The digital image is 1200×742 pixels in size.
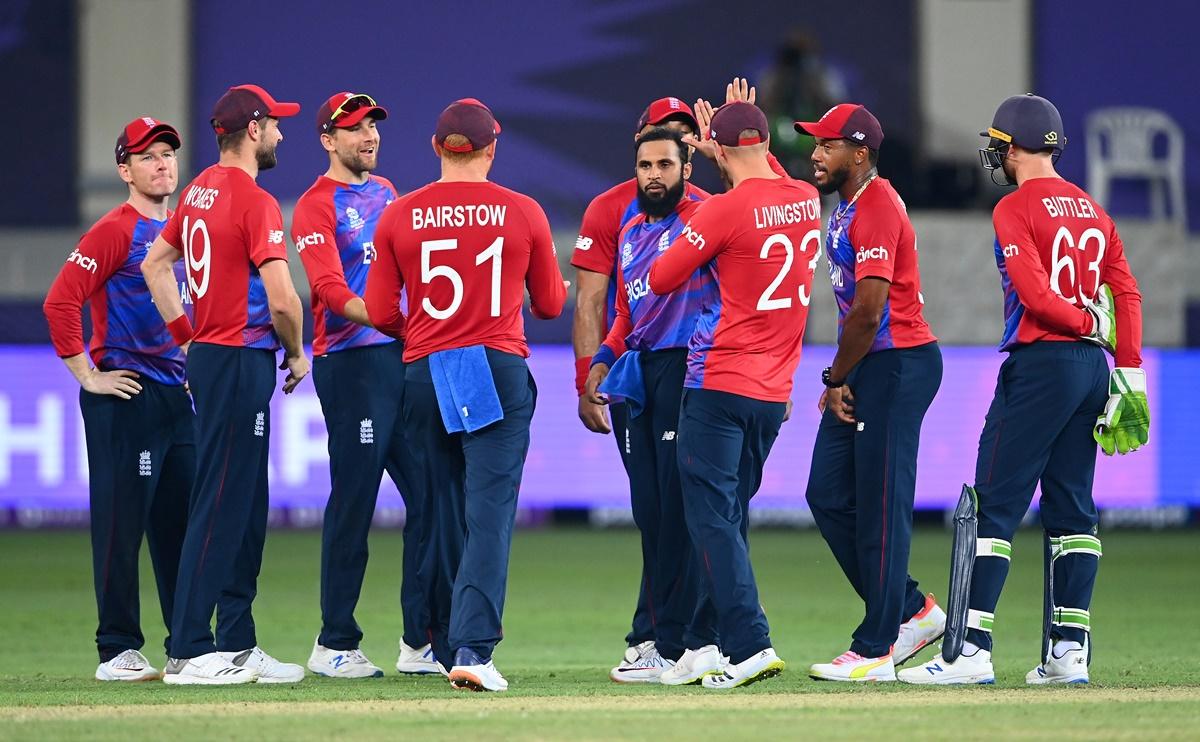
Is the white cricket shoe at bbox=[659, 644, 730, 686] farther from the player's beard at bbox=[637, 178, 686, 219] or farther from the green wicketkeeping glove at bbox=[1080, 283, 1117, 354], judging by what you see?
the green wicketkeeping glove at bbox=[1080, 283, 1117, 354]

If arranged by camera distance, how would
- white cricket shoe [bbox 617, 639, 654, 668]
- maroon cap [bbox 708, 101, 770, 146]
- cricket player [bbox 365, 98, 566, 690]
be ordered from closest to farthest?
cricket player [bbox 365, 98, 566, 690] → maroon cap [bbox 708, 101, 770, 146] → white cricket shoe [bbox 617, 639, 654, 668]

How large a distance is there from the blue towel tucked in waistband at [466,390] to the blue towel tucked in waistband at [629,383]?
27.9 inches

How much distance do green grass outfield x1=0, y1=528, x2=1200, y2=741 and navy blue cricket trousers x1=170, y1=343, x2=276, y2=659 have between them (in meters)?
0.35

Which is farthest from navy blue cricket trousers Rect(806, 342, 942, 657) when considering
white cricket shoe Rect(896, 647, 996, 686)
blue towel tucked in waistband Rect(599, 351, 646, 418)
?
blue towel tucked in waistband Rect(599, 351, 646, 418)

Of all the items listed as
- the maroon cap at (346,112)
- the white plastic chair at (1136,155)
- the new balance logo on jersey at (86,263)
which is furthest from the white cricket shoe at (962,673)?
the white plastic chair at (1136,155)

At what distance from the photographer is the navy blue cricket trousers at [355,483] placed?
26.6 feet

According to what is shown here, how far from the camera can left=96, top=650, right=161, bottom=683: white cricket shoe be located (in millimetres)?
7914

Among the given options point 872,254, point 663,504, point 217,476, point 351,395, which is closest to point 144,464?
point 217,476

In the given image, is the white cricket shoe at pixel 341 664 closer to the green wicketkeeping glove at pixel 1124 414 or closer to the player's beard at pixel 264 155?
the player's beard at pixel 264 155

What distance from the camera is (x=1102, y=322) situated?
753 centimetres

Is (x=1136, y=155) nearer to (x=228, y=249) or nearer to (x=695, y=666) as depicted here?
(x=695, y=666)

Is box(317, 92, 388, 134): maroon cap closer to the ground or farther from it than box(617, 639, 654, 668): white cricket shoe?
farther from it

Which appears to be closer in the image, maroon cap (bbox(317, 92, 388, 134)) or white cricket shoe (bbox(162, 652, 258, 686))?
white cricket shoe (bbox(162, 652, 258, 686))

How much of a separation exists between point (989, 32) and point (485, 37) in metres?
6.16
